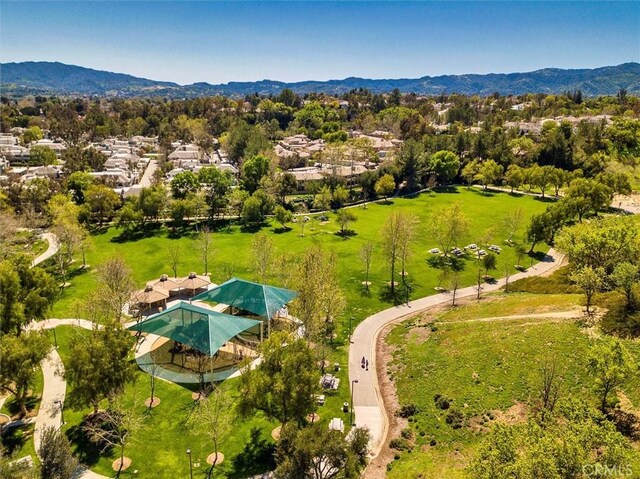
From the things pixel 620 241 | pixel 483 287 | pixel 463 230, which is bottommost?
pixel 483 287

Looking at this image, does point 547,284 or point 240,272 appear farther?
point 240,272

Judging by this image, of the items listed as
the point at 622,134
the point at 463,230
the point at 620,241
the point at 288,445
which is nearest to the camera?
the point at 288,445

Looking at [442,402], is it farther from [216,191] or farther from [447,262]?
[216,191]

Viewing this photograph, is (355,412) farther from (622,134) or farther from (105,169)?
(622,134)

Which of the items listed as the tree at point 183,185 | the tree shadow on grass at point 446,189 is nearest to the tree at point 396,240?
the tree at point 183,185

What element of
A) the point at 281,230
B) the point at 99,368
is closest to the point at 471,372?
the point at 99,368

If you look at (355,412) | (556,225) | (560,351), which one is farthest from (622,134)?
(355,412)

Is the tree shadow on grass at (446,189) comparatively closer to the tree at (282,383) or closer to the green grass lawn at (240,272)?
the green grass lawn at (240,272)
